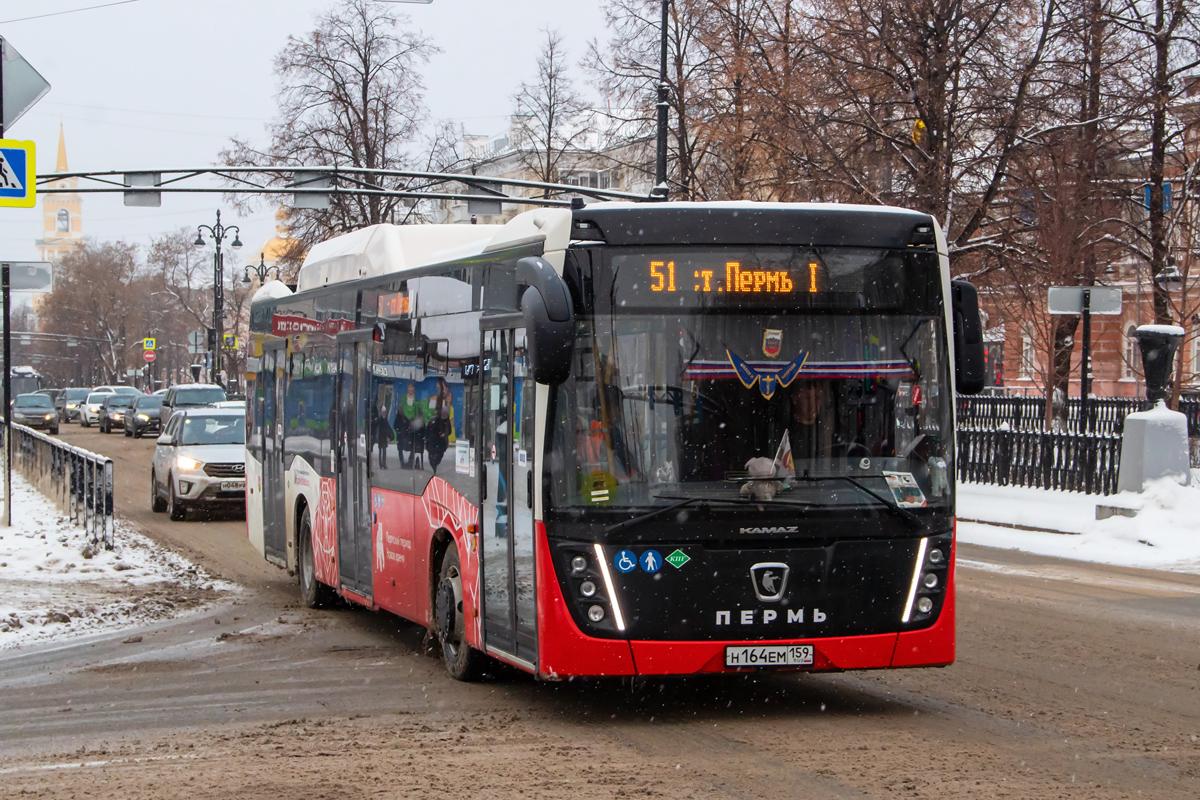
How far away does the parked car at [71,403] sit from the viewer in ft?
284

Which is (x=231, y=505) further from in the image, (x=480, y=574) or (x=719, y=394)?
(x=719, y=394)

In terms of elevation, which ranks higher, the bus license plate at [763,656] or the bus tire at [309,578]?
the bus license plate at [763,656]

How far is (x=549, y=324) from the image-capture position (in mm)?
8406

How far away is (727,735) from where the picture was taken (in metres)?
8.55

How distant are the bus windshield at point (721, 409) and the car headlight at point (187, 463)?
58.1 feet

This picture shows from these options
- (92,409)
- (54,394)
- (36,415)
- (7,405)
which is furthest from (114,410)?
(7,405)

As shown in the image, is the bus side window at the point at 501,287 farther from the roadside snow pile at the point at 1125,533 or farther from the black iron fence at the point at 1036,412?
the black iron fence at the point at 1036,412

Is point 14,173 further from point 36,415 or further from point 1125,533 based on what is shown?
point 36,415

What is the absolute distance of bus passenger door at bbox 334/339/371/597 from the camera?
12812 mm

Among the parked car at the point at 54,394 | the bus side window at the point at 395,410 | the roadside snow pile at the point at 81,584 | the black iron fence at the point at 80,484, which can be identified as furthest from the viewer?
the parked car at the point at 54,394

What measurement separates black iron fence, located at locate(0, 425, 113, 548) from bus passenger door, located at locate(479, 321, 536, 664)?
10539 millimetres

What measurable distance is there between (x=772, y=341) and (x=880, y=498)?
3.31 feet

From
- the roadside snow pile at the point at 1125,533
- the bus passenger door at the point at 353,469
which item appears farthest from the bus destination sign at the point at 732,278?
the roadside snow pile at the point at 1125,533

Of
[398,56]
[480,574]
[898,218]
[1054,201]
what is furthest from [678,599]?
[398,56]
